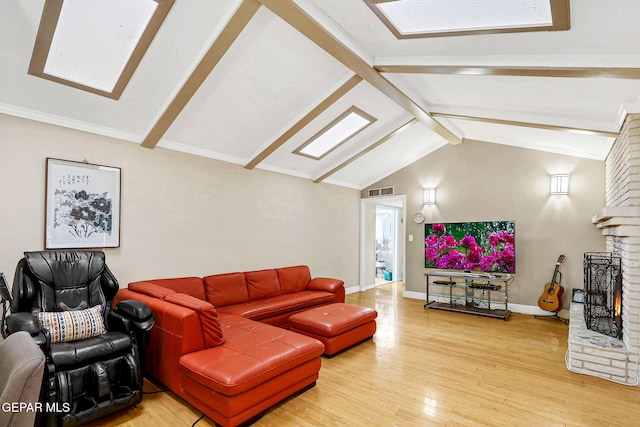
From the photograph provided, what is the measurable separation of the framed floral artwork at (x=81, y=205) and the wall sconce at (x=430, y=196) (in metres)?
5.23

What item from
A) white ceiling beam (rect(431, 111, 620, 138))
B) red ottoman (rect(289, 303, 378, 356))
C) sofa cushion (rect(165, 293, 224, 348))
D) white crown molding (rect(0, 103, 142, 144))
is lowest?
red ottoman (rect(289, 303, 378, 356))

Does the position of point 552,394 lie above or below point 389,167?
below

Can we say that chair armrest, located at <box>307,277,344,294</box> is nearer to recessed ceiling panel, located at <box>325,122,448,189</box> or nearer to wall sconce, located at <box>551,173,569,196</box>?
recessed ceiling panel, located at <box>325,122,448,189</box>

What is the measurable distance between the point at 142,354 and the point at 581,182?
20.2ft

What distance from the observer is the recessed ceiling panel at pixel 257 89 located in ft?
9.61

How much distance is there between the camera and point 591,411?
2.53 m

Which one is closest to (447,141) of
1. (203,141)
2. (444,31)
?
(444,31)

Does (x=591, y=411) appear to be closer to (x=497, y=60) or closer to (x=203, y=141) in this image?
(x=497, y=60)

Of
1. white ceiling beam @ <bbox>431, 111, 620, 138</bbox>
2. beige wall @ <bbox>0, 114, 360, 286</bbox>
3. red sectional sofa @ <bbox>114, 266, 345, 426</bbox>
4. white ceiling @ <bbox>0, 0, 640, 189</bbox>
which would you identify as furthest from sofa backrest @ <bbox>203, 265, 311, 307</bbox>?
white ceiling beam @ <bbox>431, 111, 620, 138</bbox>

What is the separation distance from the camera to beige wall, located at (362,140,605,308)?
4996 mm

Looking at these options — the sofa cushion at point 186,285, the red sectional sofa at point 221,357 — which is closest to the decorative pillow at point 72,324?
the red sectional sofa at point 221,357

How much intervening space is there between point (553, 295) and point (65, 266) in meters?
6.21

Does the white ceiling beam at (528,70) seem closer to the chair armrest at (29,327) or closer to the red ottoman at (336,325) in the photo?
the red ottoman at (336,325)

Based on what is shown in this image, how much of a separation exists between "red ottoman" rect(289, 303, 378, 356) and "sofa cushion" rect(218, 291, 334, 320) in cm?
Result: 34
